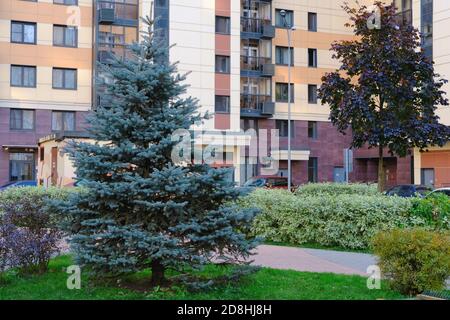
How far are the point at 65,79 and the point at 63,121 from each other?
2933 mm

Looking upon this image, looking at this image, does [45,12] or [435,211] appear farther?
[45,12]

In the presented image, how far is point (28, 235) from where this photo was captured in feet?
30.9

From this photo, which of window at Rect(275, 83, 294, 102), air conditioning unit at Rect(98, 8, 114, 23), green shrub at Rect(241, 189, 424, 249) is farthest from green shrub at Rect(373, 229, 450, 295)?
window at Rect(275, 83, 294, 102)

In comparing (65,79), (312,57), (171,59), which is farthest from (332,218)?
(312,57)

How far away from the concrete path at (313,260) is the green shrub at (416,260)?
1869 millimetres

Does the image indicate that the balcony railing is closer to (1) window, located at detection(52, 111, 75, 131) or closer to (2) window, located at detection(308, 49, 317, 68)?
(2) window, located at detection(308, 49, 317, 68)

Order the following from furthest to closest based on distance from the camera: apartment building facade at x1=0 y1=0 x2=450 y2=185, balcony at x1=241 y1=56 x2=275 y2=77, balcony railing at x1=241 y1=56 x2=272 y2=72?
balcony railing at x1=241 y1=56 x2=272 y2=72
balcony at x1=241 y1=56 x2=275 y2=77
apartment building facade at x1=0 y1=0 x2=450 y2=185

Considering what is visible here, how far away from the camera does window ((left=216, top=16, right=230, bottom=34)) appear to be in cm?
3997

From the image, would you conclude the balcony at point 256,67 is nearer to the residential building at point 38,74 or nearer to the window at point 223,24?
the window at point 223,24

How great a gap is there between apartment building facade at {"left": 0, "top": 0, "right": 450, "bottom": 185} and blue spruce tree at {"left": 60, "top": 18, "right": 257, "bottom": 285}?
27430 mm

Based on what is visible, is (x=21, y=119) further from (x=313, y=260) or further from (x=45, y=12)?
(x=313, y=260)

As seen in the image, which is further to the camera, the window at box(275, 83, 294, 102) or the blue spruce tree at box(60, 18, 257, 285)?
the window at box(275, 83, 294, 102)

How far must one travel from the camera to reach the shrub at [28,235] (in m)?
9.15
